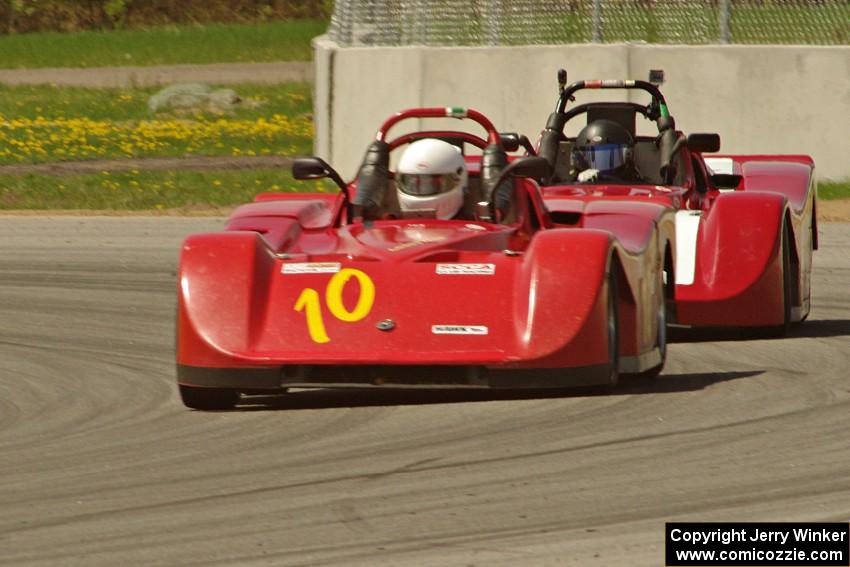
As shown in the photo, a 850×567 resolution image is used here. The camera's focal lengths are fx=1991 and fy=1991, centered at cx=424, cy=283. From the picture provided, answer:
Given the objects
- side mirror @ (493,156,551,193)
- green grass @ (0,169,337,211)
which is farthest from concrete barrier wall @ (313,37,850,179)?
side mirror @ (493,156,551,193)

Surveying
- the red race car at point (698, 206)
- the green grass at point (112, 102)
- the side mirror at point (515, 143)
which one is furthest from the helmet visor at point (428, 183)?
the green grass at point (112, 102)

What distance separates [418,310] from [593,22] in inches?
438

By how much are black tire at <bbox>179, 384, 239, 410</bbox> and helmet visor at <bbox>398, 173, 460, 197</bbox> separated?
5.16 ft

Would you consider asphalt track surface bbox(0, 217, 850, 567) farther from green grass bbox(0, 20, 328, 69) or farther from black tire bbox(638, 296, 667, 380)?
green grass bbox(0, 20, 328, 69)

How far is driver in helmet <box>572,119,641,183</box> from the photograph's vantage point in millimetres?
12414

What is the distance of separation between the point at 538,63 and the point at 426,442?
12143 mm

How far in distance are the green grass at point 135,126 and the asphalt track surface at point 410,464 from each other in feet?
49.1

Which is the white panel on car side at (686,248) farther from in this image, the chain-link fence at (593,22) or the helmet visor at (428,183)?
the chain-link fence at (593,22)

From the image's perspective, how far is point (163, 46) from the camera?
4662 cm

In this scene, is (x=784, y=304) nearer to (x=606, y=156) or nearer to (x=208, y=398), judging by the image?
(x=606, y=156)

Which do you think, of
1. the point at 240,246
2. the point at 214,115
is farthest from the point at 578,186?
the point at 214,115

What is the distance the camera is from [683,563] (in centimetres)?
557

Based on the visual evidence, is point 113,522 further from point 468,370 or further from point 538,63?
point 538,63

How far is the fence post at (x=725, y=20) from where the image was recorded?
18484 mm
